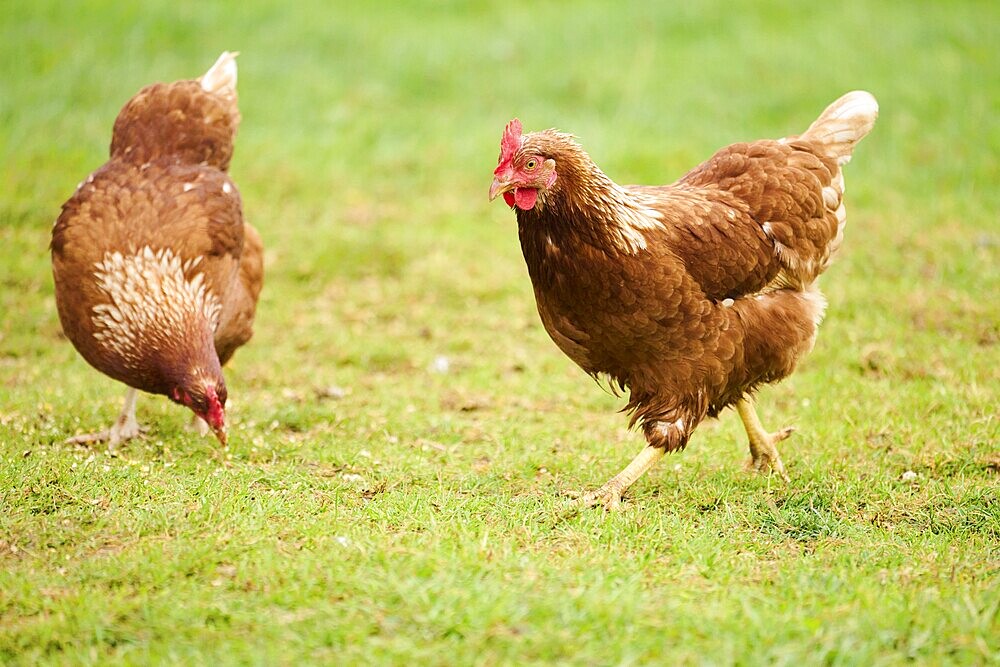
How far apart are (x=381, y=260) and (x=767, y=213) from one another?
4.32 metres

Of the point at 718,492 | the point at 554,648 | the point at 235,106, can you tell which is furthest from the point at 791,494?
the point at 235,106

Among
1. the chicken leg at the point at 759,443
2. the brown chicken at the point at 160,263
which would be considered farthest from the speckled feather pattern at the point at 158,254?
the chicken leg at the point at 759,443

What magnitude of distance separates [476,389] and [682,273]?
2307mm

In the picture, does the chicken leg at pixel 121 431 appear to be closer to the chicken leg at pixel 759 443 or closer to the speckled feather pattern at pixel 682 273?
the speckled feather pattern at pixel 682 273

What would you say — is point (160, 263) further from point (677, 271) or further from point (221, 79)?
point (677, 271)

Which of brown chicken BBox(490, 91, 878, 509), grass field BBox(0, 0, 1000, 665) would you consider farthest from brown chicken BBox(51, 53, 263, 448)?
brown chicken BBox(490, 91, 878, 509)

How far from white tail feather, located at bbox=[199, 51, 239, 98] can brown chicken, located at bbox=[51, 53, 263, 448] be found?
0.26 metres

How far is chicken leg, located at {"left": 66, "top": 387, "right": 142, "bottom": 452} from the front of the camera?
558cm

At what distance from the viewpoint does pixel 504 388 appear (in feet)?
22.5

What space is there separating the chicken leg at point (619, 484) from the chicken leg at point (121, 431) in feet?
8.41

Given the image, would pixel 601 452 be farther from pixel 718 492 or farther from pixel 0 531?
pixel 0 531

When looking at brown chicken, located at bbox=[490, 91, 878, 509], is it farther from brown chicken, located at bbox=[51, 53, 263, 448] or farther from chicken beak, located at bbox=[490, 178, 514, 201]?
brown chicken, located at bbox=[51, 53, 263, 448]

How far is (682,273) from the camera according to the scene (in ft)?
16.0

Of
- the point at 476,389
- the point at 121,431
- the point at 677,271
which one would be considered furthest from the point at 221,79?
the point at 677,271
